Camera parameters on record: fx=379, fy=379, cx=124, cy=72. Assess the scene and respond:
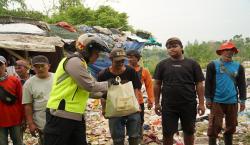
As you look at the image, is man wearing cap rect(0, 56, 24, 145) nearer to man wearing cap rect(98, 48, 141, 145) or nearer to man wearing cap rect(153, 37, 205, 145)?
man wearing cap rect(98, 48, 141, 145)

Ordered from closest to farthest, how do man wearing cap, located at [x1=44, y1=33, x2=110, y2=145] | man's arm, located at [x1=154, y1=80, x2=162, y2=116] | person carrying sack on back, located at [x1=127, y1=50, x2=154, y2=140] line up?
man wearing cap, located at [x1=44, y1=33, x2=110, y2=145]
man's arm, located at [x1=154, y1=80, x2=162, y2=116]
person carrying sack on back, located at [x1=127, y1=50, x2=154, y2=140]

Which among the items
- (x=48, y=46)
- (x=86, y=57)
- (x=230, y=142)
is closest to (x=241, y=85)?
(x=230, y=142)

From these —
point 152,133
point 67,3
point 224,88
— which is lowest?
point 152,133

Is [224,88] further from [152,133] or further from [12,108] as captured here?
[12,108]

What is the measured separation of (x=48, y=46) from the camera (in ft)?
39.2

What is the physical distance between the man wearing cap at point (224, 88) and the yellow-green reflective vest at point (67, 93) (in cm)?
291

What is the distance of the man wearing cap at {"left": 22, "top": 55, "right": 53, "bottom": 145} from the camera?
201 inches

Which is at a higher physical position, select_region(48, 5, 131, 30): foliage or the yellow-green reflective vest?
select_region(48, 5, 131, 30): foliage

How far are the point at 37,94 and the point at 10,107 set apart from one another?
51 cm

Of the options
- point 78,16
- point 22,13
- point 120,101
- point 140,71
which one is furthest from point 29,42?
point 22,13

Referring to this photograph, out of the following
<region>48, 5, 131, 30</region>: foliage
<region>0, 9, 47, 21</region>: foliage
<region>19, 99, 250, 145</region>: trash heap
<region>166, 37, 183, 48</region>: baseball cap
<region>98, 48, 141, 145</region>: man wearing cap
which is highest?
<region>0, 9, 47, 21</region>: foliage

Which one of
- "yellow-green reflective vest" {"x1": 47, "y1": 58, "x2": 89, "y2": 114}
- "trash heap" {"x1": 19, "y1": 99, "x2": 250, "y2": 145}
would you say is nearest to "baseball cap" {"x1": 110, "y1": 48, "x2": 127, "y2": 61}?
"yellow-green reflective vest" {"x1": 47, "y1": 58, "x2": 89, "y2": 114}

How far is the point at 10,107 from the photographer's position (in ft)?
17.4

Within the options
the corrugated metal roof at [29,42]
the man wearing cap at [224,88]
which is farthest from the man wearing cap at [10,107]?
the corrugated metal roof at [29,42]
